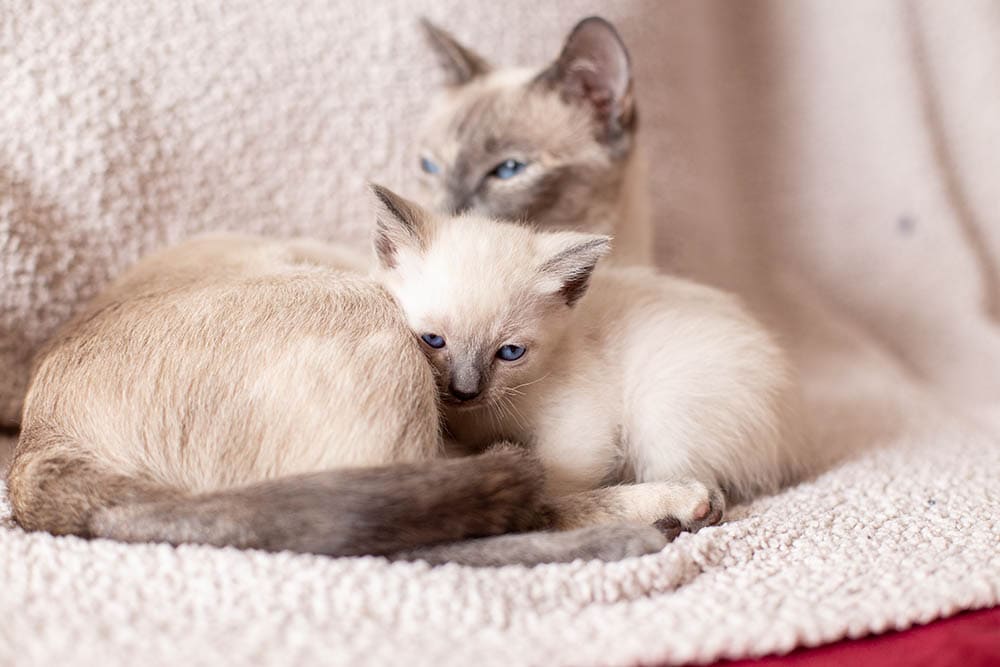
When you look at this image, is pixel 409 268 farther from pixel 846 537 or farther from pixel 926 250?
pixel 926 250

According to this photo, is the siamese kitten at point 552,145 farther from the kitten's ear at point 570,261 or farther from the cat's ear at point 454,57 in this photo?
the kitten's ear at point 570,261

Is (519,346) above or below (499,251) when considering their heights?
below

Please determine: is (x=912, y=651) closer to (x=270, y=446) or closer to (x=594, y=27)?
(x=270, y=446)

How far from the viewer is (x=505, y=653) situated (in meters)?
0.87

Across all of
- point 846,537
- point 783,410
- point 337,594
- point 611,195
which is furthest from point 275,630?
point 611,195

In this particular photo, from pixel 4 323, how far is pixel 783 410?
1.26 m

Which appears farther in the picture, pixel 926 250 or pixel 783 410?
pixel 926 250

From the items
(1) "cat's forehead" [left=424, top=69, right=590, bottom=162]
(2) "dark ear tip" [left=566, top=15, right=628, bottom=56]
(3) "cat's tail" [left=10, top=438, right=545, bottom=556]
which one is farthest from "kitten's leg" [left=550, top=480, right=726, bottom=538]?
(2) "dark ear tip" [left=566, top=15, right=628, bottom=56]

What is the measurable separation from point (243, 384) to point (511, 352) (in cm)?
39

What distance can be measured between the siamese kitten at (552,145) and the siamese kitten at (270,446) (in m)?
0.55

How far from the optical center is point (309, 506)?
99 centimetres

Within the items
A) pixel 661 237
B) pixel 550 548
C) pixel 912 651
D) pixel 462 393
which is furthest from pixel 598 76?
pixel 912 651

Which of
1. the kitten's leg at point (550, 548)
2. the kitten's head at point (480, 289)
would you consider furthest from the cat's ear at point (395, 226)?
the kitten's leg at point (550, 548)

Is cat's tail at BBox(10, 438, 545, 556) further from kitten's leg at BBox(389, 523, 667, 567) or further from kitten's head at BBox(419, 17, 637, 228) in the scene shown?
kitten's head at BBox(419, 17, 637, 228)
